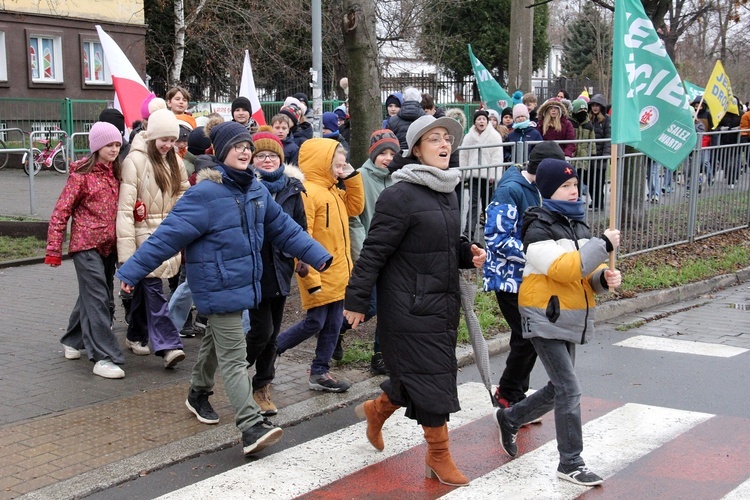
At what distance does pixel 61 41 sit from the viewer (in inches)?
1219

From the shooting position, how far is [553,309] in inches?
194

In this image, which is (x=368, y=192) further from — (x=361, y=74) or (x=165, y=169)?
(x=361, y=74)

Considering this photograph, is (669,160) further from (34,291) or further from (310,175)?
(34,291)

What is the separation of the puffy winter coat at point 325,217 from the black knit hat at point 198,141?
1.57 metres

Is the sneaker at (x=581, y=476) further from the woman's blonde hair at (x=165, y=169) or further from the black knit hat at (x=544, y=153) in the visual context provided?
the woman's blonde hair at (x=165, y=169)

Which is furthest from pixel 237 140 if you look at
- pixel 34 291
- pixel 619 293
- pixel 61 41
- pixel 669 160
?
pixel 61 41

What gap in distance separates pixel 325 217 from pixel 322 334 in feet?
2.79

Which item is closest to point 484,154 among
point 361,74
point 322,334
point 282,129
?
point 361,74

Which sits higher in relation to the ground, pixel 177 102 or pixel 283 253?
pixel 177 102

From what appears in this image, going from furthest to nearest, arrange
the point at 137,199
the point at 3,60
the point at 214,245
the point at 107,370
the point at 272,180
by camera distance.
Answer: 1. the point at 3,60
2. the point at 137,199
3. the point at 107,370
4. the point at 272,180
5. the point at 214,245

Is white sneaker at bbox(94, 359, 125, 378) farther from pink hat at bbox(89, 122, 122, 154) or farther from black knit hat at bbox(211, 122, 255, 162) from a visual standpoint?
black knit hat at bbox(211, 122, 255, 162)

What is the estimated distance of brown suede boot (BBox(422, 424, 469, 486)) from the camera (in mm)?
4941

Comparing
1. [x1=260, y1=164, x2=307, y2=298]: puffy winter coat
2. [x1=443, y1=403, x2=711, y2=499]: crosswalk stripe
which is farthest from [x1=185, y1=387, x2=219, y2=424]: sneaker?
[x1=443, y1=403, x2=711, y2=499]: crosswalk stripe

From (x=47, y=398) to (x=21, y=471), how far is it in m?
1.29
